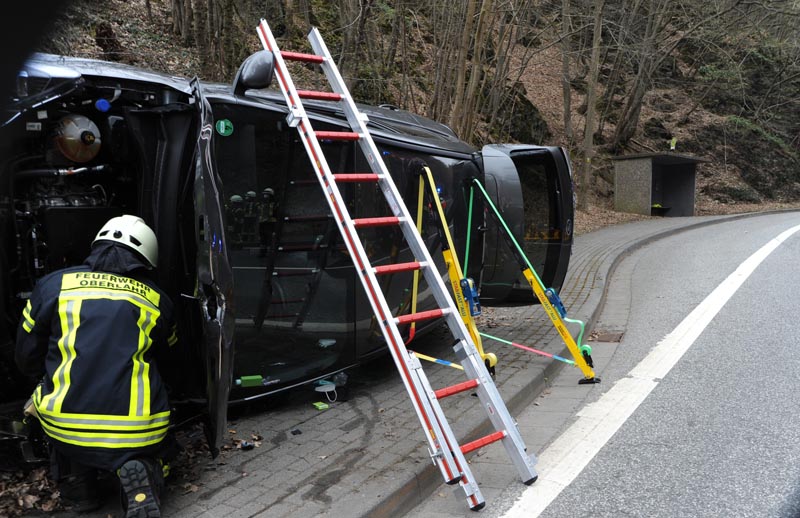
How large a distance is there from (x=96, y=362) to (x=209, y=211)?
0.94 m

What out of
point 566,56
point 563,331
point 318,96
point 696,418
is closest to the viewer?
point 318,96

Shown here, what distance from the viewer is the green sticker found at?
3.97m

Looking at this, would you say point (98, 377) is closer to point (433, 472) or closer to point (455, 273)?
point (433, 472)

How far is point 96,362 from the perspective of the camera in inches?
121

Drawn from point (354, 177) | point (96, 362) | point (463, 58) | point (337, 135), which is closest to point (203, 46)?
point (463, 58)

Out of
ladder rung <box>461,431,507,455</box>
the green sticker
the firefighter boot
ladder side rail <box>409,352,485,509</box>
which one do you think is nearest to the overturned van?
the green sticker

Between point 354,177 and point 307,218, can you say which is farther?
point 307,218

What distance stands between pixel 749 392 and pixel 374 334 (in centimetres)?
312

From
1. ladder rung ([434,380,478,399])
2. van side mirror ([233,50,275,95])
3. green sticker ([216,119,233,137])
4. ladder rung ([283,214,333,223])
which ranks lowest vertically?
ladder rung ([434,380,478,399])

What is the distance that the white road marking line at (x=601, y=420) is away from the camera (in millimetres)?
3604

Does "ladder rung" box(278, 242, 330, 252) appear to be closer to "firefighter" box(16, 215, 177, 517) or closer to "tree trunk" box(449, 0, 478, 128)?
"firefighter" box(16, 215, 177, 517)

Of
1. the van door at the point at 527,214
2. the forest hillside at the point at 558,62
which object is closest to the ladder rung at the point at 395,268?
the forest hillside at the point at 558,62

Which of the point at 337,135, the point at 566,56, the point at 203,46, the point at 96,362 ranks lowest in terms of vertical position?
the point at 96,362

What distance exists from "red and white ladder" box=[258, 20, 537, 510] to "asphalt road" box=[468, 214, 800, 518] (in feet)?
1.25
